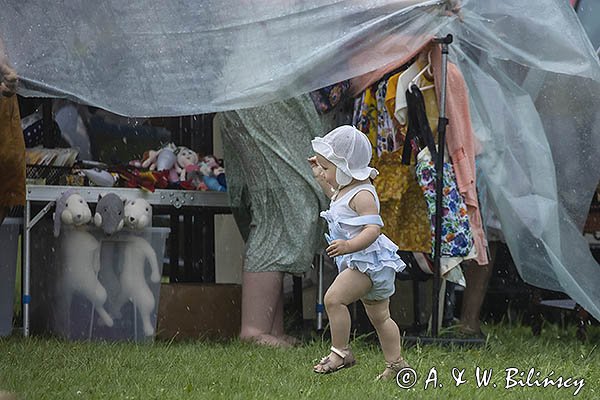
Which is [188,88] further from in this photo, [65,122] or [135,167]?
[65,122]

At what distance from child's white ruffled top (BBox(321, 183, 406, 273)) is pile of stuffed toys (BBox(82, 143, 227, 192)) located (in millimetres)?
1647

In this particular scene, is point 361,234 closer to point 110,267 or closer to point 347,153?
point 347,153

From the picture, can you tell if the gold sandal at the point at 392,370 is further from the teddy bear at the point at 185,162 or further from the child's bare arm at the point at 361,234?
the teddy bear at the point at 185,162

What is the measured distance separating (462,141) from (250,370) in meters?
1.59

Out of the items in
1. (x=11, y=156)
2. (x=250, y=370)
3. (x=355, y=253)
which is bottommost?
(x=250, y=370)

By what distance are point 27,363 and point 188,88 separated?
50.9 inches

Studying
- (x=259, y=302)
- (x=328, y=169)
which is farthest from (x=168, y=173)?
(x=328, y=169)

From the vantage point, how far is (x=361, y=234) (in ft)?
14.4

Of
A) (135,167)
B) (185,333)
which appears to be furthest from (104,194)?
(185,333)

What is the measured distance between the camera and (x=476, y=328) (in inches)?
244

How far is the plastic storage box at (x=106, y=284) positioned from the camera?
578cm

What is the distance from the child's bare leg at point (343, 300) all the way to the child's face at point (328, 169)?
353mm

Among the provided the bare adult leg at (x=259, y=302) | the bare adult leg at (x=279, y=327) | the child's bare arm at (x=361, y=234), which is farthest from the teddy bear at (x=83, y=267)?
the child's bare arm at (x=361, y=234)

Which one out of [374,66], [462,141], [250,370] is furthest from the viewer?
[462,141]
